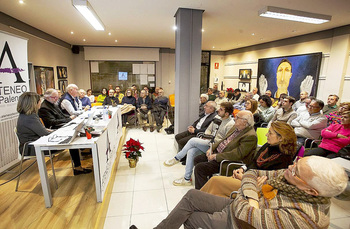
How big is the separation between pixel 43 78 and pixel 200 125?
4.78 metres

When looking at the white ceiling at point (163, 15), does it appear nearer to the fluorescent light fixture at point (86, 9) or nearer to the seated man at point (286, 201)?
the fluorescent light fixture at point (86, 9)

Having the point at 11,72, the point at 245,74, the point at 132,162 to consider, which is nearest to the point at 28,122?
the point at 11,72

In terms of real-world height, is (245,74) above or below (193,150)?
above

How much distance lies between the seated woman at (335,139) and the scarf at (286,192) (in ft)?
6.92

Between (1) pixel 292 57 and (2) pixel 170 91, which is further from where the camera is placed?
(2) pixel 170 91

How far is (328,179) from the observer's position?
3.38ft

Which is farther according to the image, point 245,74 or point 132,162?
point 245,74

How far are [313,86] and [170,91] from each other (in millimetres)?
5862

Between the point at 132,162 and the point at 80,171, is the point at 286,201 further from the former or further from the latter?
the point at 80,171

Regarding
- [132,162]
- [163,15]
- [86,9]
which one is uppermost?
[163,15]

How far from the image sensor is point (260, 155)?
80.4 inches

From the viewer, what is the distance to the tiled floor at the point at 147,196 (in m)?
2.17

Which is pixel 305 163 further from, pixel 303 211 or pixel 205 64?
pixel 205 64

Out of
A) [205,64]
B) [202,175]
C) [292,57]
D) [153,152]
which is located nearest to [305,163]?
[202,175]
